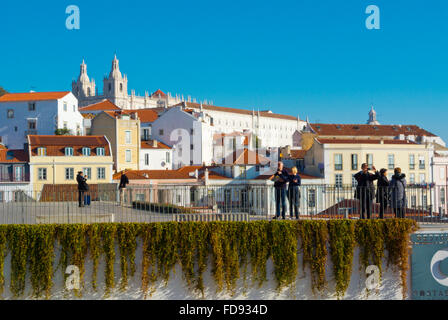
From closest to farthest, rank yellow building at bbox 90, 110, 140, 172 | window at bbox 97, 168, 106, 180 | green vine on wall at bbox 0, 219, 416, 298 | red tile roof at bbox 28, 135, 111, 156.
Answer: green vine on wall at bbox 0, 219, 416, 298 < red tile roof at bbox 28, 135, 111, 156 < window at bbox 97, 168, 106, 180 < yellow building at bbox 90, 110, 140, 172

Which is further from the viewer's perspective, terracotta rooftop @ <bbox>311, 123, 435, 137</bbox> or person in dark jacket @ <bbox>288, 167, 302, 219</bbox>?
terracotta rooftop @ <bbox>311, 123, 435, 137</bbox>

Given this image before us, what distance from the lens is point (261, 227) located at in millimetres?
16094

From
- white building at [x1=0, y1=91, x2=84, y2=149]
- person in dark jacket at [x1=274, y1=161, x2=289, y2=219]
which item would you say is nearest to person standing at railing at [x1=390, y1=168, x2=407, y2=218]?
person in dark jacket at [x1=274, y1=161, x2=289, y2=219]

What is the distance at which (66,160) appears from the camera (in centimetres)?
5519

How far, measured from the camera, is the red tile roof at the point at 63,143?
2185 inches

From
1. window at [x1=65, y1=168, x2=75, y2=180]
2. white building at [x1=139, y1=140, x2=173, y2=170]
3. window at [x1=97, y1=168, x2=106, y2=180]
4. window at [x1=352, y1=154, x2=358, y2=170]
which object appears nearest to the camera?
window at [x1=65, y1=168, x2=75, y2=180]

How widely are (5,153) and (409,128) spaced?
276 feet

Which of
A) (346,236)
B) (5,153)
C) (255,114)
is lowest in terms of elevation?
(346,236)

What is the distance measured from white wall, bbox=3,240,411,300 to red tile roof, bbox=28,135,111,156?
137 feet

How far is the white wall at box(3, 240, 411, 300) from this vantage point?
15.6 meters

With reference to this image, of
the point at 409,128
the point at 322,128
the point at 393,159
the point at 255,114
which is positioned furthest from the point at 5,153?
the point at 255,114

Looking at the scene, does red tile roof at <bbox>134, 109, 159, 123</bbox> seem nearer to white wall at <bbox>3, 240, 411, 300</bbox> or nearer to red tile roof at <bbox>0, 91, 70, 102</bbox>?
red tile roof at <bbox>0, 91, 70, 102</bbox>

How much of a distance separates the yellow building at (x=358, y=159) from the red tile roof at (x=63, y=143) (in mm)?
22207

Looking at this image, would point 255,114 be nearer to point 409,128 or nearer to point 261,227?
point 409,128
